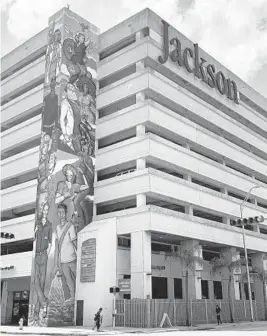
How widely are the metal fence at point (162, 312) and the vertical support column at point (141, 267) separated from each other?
5.71 ft

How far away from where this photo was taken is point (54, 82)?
5109cm

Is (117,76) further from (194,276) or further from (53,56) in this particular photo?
(194,276)

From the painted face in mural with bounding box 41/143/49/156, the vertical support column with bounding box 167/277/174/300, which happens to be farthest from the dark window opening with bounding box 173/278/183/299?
the painted face in mural with bounding box 41/143/49/156

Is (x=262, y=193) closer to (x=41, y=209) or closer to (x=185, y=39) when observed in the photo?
(x=185, y=39)

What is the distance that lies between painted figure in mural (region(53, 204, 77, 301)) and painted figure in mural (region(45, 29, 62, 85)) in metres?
17.6

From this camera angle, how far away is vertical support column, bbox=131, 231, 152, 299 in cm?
4028

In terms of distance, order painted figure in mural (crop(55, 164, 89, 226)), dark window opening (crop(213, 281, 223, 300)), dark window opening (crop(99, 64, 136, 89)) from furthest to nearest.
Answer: dark window opening (crop(213, 281, 223, 300)), dark window opening (crop(99, 64, 136, 89)), painted figure in mural (crop(55, 164, 89, 226))

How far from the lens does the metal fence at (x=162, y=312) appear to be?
123 ft

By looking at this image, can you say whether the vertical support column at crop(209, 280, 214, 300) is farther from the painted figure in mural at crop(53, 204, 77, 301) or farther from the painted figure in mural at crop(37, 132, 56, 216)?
the painted figure in mural at crop(37, 132, 56, 216)

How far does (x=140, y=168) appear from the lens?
46.4 metres

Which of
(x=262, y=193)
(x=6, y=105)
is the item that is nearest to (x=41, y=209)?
(x=6, y=105)

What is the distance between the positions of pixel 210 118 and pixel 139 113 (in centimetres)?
1350

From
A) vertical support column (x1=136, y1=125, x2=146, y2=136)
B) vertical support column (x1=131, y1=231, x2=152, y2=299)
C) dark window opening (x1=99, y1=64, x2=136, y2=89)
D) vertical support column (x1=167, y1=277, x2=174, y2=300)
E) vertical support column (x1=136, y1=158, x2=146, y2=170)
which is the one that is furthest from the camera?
dark window opening (x1=99, y1=64, x2=136, y2=89)

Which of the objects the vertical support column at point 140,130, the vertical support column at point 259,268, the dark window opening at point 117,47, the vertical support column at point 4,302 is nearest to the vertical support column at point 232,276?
the vertical support column at point 259,268
